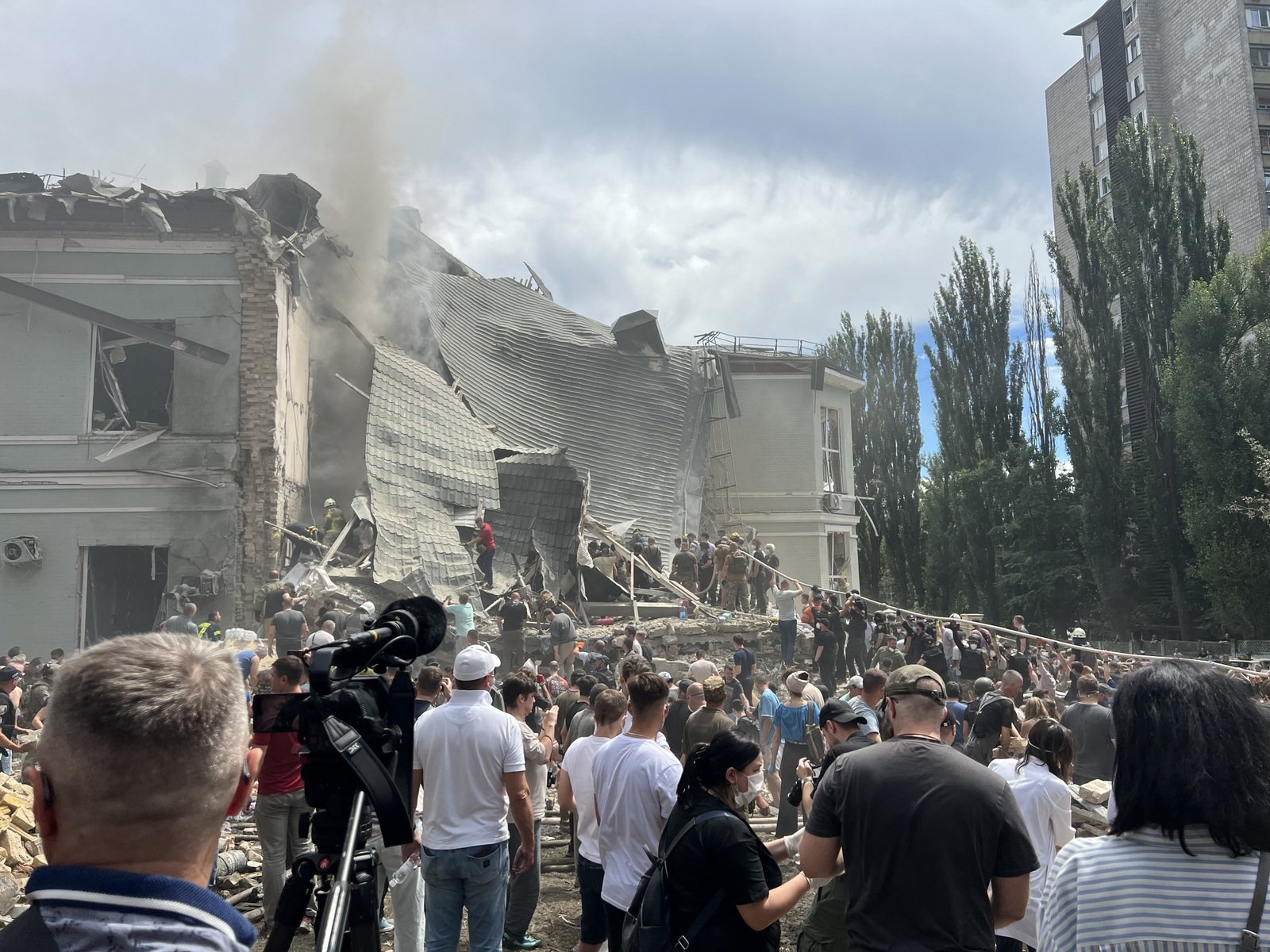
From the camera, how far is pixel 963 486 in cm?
3278

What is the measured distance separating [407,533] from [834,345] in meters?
27.1

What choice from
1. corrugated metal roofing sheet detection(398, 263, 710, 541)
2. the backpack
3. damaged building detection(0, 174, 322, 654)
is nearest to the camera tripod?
the backpack

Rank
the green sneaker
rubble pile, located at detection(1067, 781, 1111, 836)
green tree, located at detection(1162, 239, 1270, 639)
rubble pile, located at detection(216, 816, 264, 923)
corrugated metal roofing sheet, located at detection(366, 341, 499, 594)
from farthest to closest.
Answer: green tree, located at detection(1162, 239, 1270, 639) → corrugated metal roofing sheet, located at detection(366, 341, 499, 594) → rubble pile, located at detection(1067, 781, 1111, 836) → rubble pile, located at detection(216, 816, 264, 923) → the green sneaker

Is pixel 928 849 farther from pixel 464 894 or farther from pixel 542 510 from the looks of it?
pixel 542 510

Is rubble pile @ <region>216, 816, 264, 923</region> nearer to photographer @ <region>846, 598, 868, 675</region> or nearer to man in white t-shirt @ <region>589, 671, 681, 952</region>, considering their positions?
man in white t-shirt @ <region>589, 671, 681, 952</region>

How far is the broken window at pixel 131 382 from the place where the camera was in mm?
16500

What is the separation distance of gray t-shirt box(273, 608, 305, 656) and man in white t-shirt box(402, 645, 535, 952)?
8.70 m

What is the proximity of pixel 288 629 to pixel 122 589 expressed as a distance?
6.72m

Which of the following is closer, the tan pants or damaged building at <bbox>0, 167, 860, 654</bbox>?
damaged building at <bbox>0, 167, 860, 654</bbox>

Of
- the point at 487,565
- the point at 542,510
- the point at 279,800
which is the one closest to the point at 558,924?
the point at 279,800

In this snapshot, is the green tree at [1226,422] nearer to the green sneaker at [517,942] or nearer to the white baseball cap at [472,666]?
the green sneaker at [517,942]

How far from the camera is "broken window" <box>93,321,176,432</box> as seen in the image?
1650cm

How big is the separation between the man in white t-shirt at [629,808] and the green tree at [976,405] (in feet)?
100

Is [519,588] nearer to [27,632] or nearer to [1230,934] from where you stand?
[27,632]
